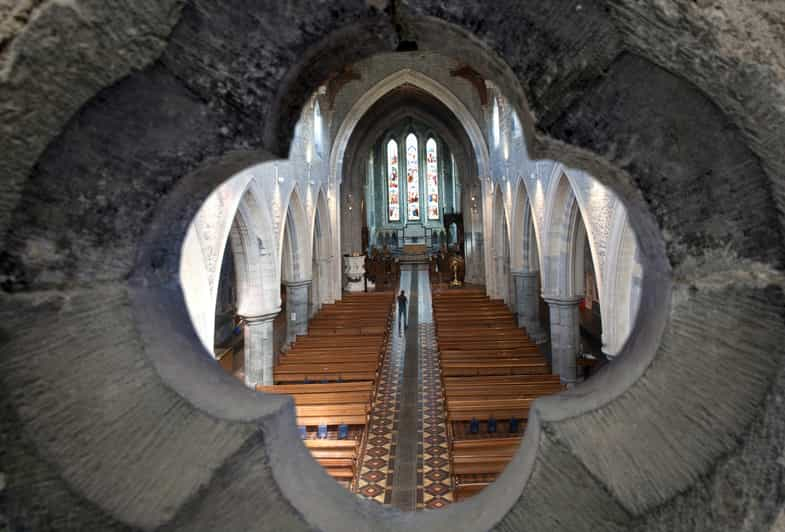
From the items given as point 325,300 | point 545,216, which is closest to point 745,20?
point 545,216

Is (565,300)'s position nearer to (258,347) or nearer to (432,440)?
(432,440)

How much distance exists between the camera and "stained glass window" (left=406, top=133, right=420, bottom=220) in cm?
2909

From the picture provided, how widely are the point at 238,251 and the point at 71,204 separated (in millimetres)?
7745

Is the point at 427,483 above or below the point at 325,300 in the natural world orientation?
below

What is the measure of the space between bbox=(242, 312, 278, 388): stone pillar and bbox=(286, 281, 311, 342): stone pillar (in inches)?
124

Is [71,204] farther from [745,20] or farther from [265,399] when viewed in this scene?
[745,20]

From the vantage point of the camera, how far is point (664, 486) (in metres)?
1.00

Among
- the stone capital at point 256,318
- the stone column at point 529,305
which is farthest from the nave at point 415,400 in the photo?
the stone capital at point 256,318

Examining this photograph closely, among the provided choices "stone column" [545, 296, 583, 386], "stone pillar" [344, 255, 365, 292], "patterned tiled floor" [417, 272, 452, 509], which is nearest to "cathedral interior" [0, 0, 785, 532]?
"patterned tiled floor" [417, 272, 452, 509]

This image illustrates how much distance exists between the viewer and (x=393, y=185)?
2928 centimetres

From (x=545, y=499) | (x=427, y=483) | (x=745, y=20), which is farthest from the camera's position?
(x=427, y=483)

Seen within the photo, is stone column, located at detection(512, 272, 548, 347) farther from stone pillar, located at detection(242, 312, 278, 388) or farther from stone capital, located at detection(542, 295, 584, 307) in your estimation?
stone pillar, located at detection(242, 312, 278, 388)

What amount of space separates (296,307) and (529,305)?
664cm

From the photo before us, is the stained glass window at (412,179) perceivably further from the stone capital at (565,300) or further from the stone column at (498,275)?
the stone capital at (565,300)
